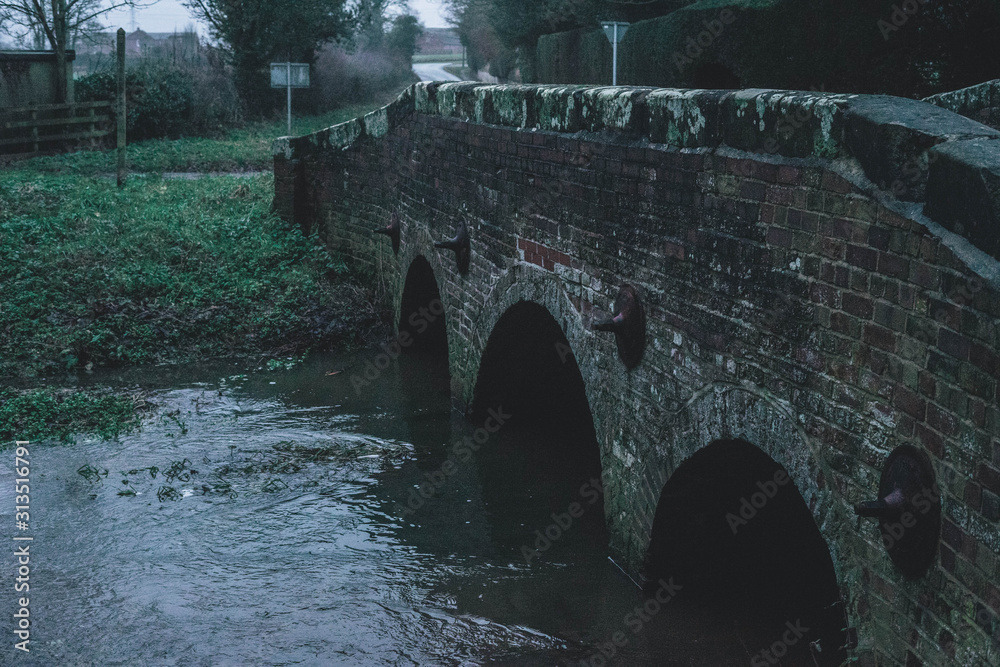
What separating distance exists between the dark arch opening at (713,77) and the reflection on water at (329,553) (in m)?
5.79

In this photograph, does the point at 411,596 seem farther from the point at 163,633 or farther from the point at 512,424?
the point at 512,424

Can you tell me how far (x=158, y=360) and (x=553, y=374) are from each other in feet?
15.0

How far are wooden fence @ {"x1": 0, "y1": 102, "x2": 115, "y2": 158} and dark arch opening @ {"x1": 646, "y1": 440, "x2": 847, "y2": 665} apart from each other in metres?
16.6

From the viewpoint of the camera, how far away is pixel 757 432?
14.0 ft

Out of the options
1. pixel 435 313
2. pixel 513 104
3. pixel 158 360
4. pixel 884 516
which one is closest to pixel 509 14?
pixel 435 313

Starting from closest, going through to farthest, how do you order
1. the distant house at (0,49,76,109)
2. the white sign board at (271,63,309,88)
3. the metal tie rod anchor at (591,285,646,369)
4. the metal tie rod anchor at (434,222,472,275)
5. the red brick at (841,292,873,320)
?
the red brick at (841,292,873,320)
the metal tie rod anchor at (591,285,646,369)
the metal tie rod anchor at (434,222,472,275)
the white sign board at (271,63,309,88)
the distant house at (0,49,76,109)

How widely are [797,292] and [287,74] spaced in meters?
16.7

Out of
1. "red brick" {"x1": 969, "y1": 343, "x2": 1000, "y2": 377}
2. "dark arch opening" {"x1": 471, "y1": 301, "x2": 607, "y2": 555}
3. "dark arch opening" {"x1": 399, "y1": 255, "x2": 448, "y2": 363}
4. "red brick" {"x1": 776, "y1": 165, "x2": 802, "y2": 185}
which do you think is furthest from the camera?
"dark arch opening" {"x1": 399, "y1": 255, "x2": 448, "y2": 363}

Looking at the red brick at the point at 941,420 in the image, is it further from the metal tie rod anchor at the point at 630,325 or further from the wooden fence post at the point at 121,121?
the wooden fence post at the point at 121,121

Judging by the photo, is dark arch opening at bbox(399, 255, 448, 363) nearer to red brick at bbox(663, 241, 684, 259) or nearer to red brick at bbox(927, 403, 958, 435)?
red brick at bbox(663, 241, 684, 259)

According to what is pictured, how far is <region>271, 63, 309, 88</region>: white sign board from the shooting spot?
19.0 m

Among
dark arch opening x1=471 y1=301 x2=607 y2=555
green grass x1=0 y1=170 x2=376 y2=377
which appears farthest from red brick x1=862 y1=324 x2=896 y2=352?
green grass x1=0 y1=170 x2=376 y2=377

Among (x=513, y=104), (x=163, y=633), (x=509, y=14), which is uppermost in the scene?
(x=509, y=14)

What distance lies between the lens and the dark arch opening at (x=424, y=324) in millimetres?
10828
